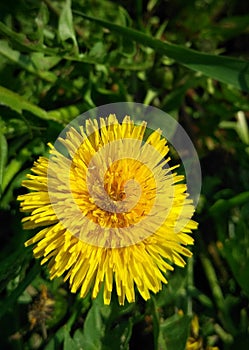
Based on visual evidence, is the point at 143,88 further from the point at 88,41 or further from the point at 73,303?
the point at 73,303

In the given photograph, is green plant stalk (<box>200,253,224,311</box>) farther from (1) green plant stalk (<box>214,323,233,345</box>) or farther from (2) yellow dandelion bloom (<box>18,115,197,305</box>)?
Answer: (2) yellow dandelion bloom (<box>18,115,197,305</box>)

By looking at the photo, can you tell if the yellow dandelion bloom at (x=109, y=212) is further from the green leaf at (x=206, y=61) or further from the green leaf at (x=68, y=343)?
the green leaf at (x=206, y=61)

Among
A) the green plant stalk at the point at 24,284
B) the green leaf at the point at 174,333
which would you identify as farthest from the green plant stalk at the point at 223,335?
the green plant stalk at the point at 24,284

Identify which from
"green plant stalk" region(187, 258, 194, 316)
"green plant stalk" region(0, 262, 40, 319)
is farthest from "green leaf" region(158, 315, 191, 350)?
"green plant stalk" region(0, 262, 40, 319)

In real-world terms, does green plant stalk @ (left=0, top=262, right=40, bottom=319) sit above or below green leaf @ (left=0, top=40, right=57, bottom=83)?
below

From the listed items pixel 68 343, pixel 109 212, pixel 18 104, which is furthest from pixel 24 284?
pixel 18 104

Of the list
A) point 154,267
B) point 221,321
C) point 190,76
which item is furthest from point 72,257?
point 190,76

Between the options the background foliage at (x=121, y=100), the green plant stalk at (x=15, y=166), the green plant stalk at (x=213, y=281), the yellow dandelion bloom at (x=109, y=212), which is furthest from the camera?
the green plant stalk at (x=213, y=281)
